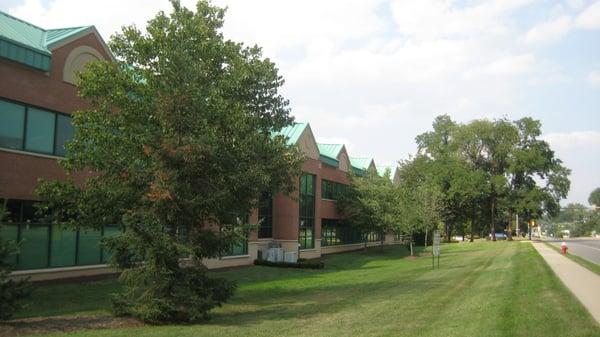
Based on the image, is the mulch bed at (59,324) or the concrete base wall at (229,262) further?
the concrete base wall at (229,262)

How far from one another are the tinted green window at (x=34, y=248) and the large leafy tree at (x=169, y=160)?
150 inches

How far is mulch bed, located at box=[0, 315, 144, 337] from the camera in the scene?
9.92m

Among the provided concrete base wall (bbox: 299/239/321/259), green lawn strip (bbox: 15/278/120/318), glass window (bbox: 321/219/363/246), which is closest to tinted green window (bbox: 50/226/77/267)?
green lawn strip (bbox: 15/278/120/318)

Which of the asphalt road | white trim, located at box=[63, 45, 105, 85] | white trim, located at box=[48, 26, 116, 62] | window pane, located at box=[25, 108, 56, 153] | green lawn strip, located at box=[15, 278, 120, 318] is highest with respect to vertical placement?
white trim, located at box=[48, 26, 116, 62]

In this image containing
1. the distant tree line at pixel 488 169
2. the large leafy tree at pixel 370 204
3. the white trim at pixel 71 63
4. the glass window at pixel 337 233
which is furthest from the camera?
the distant tree line at pixel 488 169

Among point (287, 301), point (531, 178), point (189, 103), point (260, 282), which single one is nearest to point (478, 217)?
point (531, 178)

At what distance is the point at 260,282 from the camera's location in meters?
22.1

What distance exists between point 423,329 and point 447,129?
68.3 meters

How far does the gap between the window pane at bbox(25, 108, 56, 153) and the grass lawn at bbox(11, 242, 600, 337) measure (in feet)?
14.3

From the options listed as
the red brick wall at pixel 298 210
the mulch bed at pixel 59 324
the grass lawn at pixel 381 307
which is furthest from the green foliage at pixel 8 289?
the red brick wall at pixel 298 210

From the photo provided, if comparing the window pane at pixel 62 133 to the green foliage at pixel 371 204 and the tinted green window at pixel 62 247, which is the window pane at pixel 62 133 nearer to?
the tinted green window at pixel 62 247

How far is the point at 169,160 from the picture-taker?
11.6 m

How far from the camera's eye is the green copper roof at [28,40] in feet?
54.4

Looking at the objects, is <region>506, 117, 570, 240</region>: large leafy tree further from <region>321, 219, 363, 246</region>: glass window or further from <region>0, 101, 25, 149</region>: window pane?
<region>0, 101, 25, 149</region>: window pane
